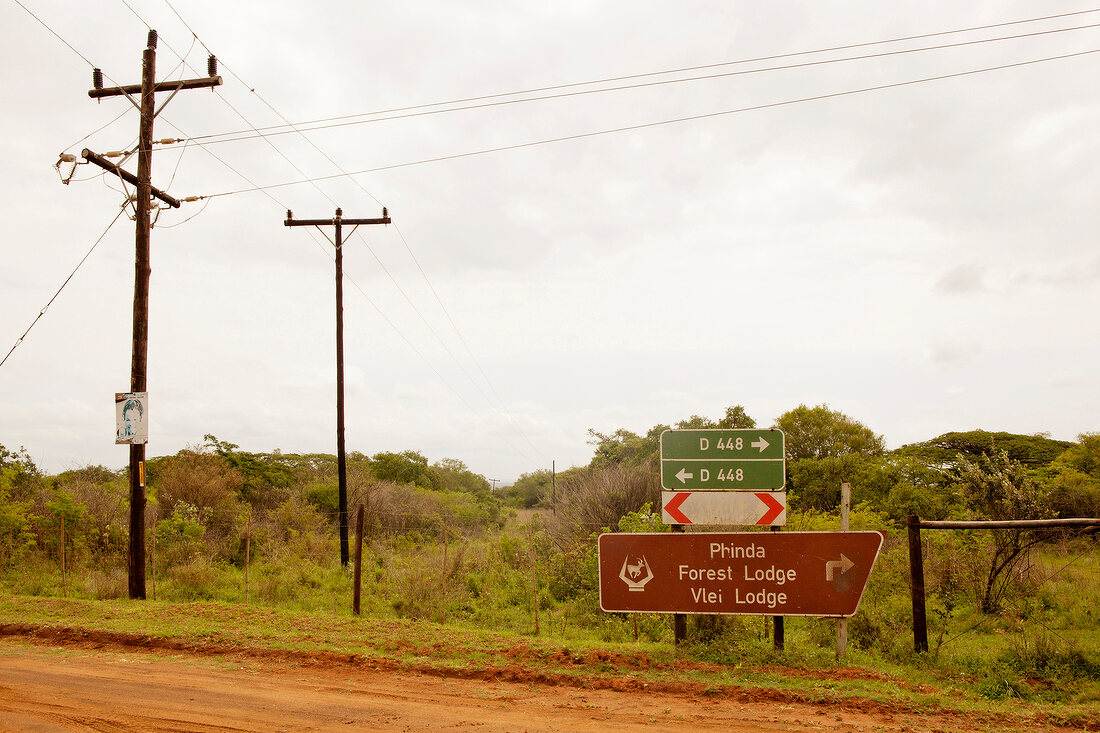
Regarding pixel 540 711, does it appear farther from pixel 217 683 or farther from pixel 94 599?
pixel 94 599

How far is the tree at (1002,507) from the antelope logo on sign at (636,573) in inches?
192

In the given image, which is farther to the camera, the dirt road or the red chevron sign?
the red chevron sign

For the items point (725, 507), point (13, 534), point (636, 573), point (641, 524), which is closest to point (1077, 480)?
point (641, 524)

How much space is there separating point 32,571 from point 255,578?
5.41m

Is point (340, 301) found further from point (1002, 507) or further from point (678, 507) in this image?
point (1002, 507)

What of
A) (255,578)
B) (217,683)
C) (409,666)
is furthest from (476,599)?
(217,683)

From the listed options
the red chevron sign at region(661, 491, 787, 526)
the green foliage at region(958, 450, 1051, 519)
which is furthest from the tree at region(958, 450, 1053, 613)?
the red chevron sign at region(661, 491, 787, 526)

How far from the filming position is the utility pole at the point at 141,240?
545 inches

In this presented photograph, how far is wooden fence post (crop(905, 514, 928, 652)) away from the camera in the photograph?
8.78m

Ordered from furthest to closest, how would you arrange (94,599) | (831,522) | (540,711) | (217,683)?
(831,522)
(94,599)
(217,683)
(540,711)

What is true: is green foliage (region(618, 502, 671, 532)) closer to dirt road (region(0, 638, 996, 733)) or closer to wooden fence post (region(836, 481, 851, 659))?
wooden fence post (region(836, 481, 851, 659))

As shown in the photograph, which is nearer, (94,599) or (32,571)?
(94,599)

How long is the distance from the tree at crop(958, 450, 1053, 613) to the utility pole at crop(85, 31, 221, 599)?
14640 millimetres

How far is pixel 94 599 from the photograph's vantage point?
1403 cm
